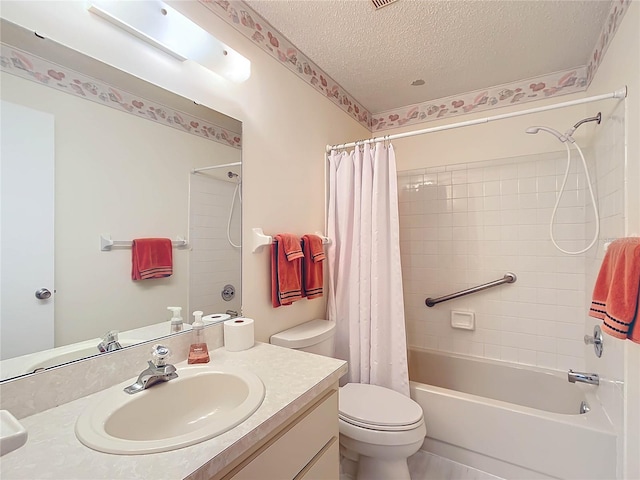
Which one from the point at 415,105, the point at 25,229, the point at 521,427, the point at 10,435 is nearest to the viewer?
the point at 10,435

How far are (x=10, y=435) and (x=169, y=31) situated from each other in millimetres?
1214

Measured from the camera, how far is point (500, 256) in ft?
7.31

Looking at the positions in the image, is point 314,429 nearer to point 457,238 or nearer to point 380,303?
point 380,303

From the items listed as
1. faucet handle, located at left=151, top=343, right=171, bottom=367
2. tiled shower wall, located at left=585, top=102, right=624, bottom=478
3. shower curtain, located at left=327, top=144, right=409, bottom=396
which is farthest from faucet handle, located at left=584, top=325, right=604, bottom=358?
faucet handle, located at left=151, top=343, right=171, bottom=367

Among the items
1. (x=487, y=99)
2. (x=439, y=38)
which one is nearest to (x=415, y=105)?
(x=487, y=99)

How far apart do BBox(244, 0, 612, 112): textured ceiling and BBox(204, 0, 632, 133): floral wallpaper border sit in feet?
0.15

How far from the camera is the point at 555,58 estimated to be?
188 cm

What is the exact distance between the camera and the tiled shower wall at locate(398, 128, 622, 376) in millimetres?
2027

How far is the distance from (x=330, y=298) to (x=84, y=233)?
4.61 feet

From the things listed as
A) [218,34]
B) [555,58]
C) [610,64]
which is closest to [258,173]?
[218,34]

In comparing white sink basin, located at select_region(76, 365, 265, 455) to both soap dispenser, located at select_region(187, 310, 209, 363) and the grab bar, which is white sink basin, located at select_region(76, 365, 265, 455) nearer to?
soap dispenser, located at select_region(187, 310, 209, 363)

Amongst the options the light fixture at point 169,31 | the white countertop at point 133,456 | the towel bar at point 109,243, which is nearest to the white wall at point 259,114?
the light fixture at point 169,31

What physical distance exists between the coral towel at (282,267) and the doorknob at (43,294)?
34.9 inches

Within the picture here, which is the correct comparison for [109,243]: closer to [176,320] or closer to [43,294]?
[43,294]
